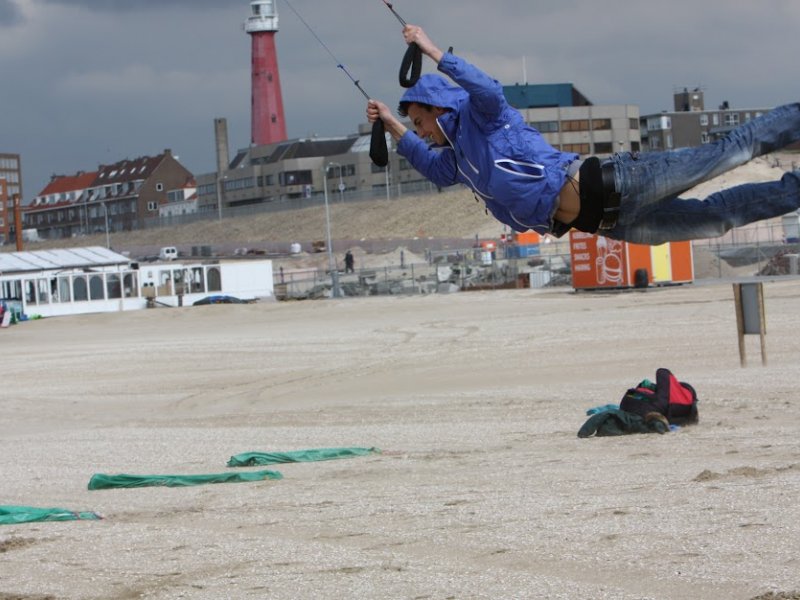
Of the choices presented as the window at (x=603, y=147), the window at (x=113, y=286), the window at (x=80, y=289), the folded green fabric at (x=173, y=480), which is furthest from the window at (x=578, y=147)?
the folded green fabric at (x=173, y=480)

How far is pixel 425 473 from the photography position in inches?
370

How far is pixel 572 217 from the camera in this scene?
671 cm

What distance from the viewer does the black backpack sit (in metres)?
11.1

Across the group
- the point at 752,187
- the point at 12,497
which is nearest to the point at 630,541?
the point at 752,187

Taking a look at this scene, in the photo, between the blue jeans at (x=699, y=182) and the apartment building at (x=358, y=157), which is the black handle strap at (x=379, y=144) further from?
the apartment building at (x=358, y=157)

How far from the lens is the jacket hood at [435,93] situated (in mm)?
6875

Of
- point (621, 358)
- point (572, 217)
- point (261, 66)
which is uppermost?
point (261, 66)

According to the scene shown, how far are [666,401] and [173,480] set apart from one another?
4.35m

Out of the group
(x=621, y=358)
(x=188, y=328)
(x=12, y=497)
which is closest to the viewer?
(x=12, y=497)

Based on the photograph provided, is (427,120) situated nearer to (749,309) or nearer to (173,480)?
(173,480)

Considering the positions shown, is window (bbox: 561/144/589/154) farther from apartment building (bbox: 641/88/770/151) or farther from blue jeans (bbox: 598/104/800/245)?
blue jeans (bbox: 598/104/800/245)

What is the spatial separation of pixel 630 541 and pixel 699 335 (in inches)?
643

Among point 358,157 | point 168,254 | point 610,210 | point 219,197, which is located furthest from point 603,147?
point 610,210

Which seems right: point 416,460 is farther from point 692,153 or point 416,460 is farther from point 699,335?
point 699,335
